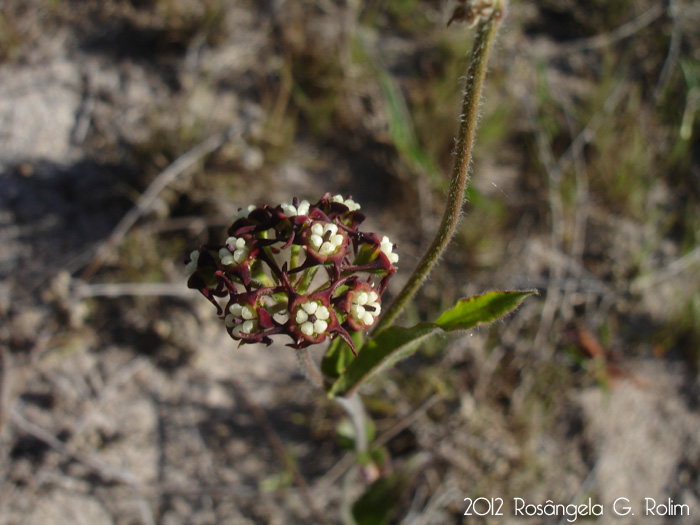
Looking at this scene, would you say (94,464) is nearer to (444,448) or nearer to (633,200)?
(444,448)

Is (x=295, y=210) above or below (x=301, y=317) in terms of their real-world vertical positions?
above

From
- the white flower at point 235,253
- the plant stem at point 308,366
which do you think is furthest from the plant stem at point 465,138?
the white flower at point 235,253

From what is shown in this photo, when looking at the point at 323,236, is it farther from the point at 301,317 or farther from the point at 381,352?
the point at 381,352

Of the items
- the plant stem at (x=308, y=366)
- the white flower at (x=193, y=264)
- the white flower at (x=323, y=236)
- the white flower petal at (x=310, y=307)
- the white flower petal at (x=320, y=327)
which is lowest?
the plant stem at (x=308, y=366)

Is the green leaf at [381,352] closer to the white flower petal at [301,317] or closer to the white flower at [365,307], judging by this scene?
the white flower at [365,307]

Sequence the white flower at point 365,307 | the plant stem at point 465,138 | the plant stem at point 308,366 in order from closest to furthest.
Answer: the plant stem at point 465,138 → the white flower at point 365,307 → the plant stem at point 308,366

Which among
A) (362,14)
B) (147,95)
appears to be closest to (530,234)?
(362,14)

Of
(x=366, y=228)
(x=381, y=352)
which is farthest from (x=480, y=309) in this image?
(x=366, y=228)
